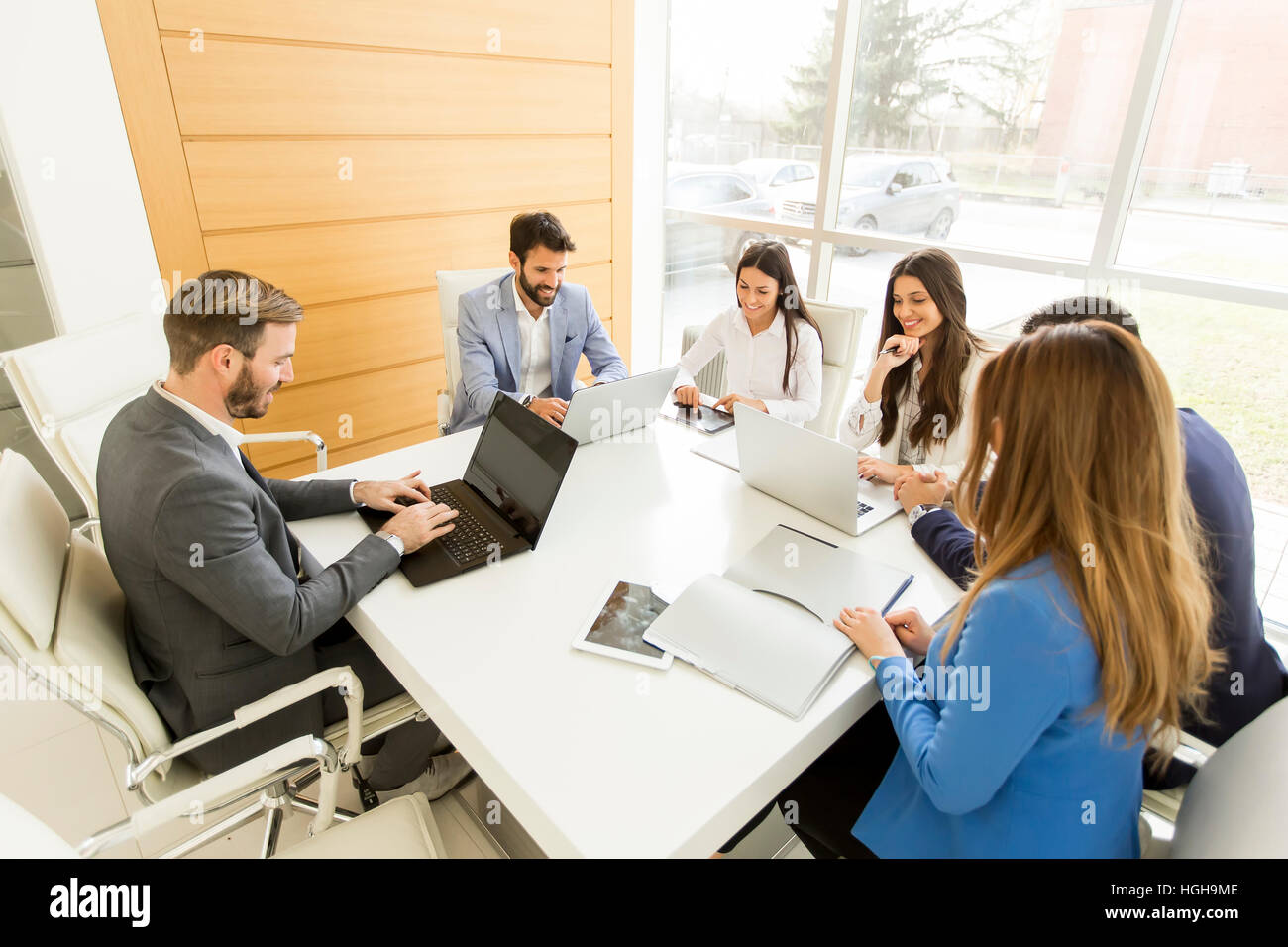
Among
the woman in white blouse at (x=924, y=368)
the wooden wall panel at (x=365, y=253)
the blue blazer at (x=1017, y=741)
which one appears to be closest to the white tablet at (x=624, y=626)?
the blue blazer at (x=1017, y=741)

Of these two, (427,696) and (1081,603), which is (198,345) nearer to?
(427,696)

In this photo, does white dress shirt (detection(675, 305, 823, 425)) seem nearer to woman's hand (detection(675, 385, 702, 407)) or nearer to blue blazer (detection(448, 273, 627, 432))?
woman's hand (detection(675, 385, 702, 407))

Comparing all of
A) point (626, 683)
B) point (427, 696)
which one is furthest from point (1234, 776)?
point (427, 696)

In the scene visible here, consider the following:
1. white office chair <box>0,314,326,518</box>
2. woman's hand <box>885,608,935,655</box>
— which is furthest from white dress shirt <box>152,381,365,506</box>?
woman's hand <box>885,608,935,655</box>

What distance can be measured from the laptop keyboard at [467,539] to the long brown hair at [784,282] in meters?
1.45

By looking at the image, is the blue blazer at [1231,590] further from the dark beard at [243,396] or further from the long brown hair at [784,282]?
the dark beard at [243,396]

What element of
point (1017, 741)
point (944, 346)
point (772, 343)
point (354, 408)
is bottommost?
point (354, 408)

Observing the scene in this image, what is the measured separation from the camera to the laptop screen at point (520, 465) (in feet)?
5.36

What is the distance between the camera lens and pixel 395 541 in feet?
5.24

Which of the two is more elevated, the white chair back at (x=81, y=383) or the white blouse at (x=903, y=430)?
the white chair back at (x=81, y=383)

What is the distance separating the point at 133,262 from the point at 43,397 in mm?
1008

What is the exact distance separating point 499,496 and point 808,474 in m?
0.77

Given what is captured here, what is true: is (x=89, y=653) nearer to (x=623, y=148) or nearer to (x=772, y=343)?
(x=772, y=343)

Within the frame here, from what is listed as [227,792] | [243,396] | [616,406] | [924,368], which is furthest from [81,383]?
[924,368]
